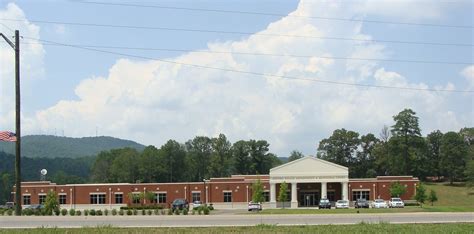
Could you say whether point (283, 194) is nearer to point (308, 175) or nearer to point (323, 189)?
point (308, 175)

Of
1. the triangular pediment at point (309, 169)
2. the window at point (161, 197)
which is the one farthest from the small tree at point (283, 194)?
the window at point (161, 197)

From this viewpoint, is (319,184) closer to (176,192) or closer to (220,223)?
(176,192)

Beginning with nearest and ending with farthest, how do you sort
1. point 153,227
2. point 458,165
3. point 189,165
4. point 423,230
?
point 423,230 < point 153,227 < point 458,165 < point 189,165

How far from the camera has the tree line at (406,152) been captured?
13575cm

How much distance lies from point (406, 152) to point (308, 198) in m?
43.5

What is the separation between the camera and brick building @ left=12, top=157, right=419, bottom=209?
9644 cm

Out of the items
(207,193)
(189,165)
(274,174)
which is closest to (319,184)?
(274,174)

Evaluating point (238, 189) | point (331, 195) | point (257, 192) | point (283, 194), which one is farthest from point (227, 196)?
point (331, 195)

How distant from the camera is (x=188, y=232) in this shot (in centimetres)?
2634

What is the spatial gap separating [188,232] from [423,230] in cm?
967

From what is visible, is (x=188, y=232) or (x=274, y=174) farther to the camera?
(x=274, y=174)

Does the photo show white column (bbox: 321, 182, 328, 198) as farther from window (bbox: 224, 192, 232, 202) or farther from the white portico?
window (bbox: 224, 192, 232, 202)

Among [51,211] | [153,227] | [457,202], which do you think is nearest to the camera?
[153,227]

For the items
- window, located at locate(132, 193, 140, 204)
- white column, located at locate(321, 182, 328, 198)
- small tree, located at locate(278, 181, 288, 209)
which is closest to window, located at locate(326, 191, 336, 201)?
white column, located at locate(321, 182, 328, 198)
